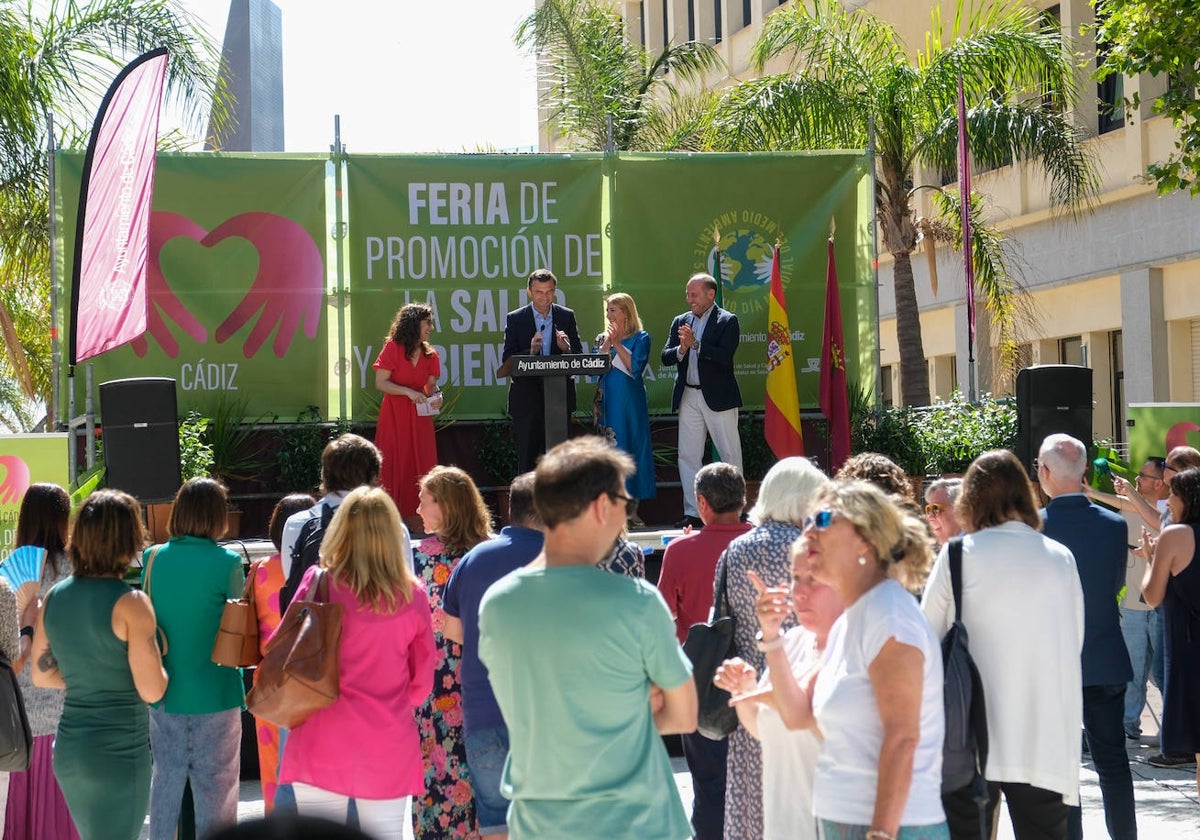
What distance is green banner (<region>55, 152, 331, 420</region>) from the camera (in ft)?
42.4

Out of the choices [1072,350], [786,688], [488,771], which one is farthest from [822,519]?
[1072,350]

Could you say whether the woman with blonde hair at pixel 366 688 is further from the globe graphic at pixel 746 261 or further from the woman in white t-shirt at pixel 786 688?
the globe graphic at pixel 746 261

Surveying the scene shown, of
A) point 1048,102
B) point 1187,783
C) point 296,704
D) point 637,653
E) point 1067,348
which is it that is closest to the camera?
point 637,653

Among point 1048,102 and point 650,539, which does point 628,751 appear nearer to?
point 650,539

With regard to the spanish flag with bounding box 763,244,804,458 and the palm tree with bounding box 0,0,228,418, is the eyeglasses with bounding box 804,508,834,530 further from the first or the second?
the palm tree with bounding box 0,0,228,418

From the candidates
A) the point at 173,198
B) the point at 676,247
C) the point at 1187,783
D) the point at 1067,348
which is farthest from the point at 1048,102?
the point at 1187,783

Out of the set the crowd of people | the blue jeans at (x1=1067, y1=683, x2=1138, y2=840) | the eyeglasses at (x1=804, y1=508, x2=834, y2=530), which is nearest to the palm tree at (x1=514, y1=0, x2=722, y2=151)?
the crowd of people

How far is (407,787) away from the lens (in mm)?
4969

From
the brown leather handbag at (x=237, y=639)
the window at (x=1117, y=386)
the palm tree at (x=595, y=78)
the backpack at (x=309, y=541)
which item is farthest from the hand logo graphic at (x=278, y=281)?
the window at (x=1117, y=386)

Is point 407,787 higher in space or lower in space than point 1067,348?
lower

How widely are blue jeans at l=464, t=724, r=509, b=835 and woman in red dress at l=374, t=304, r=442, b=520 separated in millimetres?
5567

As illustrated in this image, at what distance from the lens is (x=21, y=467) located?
991 centimetres

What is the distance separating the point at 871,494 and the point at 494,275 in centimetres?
951

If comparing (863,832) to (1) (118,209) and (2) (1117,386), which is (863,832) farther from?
(2) (1117,386)
